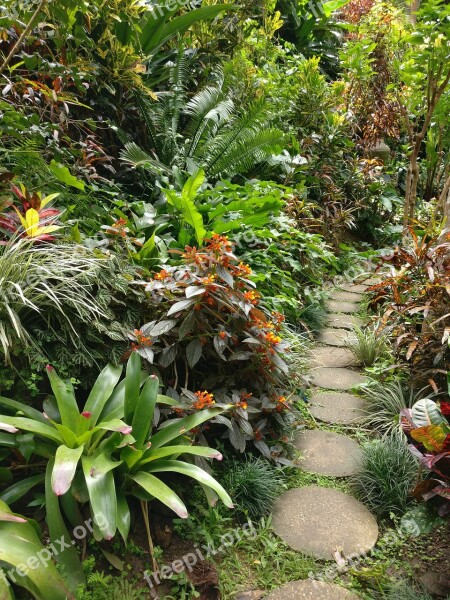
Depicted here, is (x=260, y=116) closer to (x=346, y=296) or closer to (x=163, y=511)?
(x=346, y=296)

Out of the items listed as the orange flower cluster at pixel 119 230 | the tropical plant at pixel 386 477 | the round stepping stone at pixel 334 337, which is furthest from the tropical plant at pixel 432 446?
the round stepping stone at pixel 334 337

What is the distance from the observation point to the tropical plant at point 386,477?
82.5 inches

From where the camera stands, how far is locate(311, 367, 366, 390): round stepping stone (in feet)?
10.3

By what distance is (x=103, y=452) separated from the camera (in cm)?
172

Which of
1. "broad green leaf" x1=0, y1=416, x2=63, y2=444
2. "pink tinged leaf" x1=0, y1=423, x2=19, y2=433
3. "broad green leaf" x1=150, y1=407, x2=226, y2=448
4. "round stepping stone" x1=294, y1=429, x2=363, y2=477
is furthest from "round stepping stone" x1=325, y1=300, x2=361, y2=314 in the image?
"pink tinged leaf" x1=0, y1=423, x2=19, y2=433

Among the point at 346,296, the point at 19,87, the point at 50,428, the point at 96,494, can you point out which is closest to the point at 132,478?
the point at 96,494

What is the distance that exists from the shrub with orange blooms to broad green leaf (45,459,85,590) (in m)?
0.67

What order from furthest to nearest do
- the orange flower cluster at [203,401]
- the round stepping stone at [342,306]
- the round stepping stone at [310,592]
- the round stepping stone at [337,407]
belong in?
the round stepping stone at [342,306] → the round stepping stone at [337,407] → the orange flower cluster at [203,401] → the round stepping stone at [310,592]

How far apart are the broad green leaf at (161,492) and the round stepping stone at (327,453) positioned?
93 cm

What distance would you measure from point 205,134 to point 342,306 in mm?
1941

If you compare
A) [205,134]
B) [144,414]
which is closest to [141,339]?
[144,414]

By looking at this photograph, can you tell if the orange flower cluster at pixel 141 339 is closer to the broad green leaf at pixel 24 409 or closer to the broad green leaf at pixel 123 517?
the broad green leaf at pixel 24 409

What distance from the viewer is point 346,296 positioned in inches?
185

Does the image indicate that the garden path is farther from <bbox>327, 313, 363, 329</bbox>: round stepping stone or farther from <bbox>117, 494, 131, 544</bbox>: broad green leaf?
<bbox>117, 494, 131, 544</bbox>: broad green leaf
